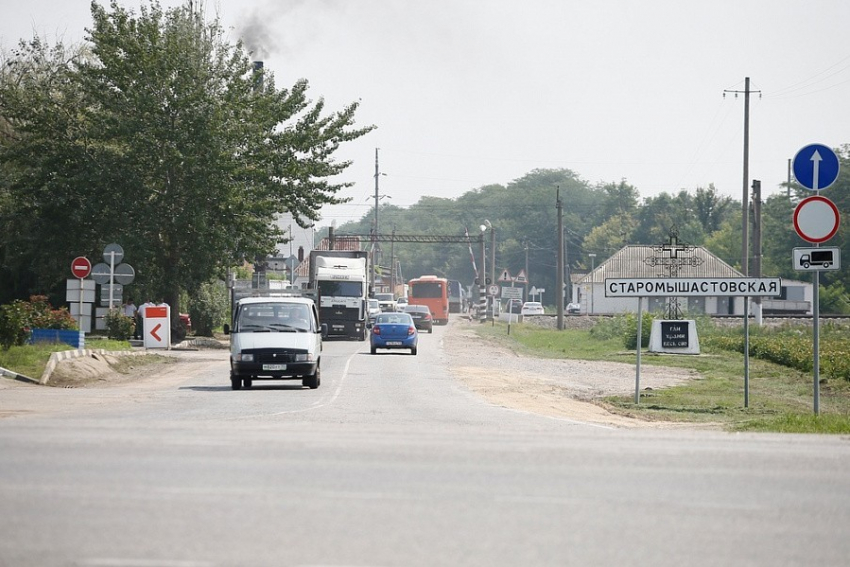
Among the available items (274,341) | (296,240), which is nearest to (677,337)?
(274,341)

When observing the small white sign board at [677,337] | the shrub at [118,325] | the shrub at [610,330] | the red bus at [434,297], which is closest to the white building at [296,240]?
the red bus at [434,297]

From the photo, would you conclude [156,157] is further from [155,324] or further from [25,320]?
[25,320]

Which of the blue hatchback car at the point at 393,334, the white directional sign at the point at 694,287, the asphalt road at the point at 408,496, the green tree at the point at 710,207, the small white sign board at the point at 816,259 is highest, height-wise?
the green tree at the point at 710,207

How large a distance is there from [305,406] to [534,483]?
1171cm

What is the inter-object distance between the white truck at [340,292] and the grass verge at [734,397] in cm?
1021

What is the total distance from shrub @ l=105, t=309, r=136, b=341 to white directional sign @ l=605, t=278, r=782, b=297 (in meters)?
24.2

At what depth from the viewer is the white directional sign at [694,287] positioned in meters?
23.6

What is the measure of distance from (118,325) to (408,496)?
36.4 meters

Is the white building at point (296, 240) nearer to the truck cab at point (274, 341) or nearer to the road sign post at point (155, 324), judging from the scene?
the road sign post at point (155, 324)

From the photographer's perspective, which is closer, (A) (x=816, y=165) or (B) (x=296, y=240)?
(A) (x=816, y=165)

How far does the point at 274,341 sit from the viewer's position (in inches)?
1050

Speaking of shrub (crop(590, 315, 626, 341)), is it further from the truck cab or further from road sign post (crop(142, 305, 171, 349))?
the truck cab

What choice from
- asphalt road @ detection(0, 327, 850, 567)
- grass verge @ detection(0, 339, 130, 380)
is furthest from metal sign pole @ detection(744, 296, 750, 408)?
grass verge @ detection(0, 339, 130, 380)

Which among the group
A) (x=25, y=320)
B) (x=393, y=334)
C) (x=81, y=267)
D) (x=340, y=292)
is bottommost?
(x=393, y=334)
